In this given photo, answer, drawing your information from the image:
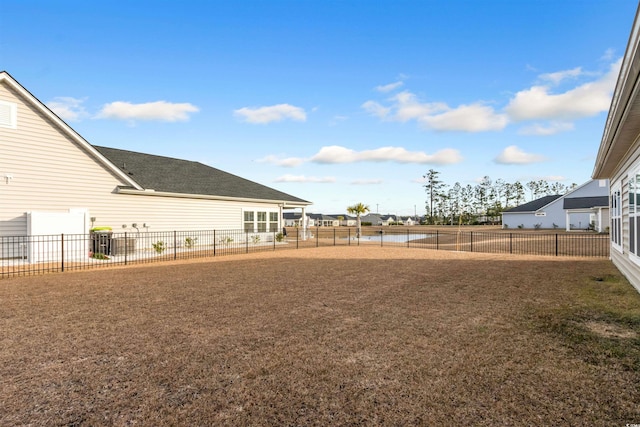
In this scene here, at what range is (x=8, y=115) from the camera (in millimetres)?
13344

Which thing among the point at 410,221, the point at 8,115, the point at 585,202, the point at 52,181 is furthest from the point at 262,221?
the point at 410,221

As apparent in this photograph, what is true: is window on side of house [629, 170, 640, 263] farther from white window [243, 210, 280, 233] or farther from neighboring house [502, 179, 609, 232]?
neighboring house [502, 179, 609, 232]

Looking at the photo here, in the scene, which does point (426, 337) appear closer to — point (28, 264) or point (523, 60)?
point (28, 264)

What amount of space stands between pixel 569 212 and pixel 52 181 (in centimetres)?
4919

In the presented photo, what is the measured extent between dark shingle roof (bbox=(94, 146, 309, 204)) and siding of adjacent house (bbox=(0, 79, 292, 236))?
5.05 feet

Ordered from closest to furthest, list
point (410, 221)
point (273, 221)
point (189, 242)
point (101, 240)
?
point (101, 240), point (189, 242), point (273, 221), point (410, 221)

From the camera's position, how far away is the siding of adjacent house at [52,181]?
1335cm

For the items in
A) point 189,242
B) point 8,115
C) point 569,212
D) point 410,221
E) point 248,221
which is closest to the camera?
point 8,115

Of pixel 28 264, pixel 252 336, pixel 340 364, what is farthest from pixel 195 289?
pixel 28 264

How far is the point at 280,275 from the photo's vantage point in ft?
35.3

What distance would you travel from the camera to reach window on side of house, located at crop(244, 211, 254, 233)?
22.4 meters

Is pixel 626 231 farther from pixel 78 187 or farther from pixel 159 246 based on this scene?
pixel 78 187

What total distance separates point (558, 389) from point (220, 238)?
62.7 ft

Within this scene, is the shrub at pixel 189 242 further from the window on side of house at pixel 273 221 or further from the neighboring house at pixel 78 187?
the window on side of house at pixel 273 221
